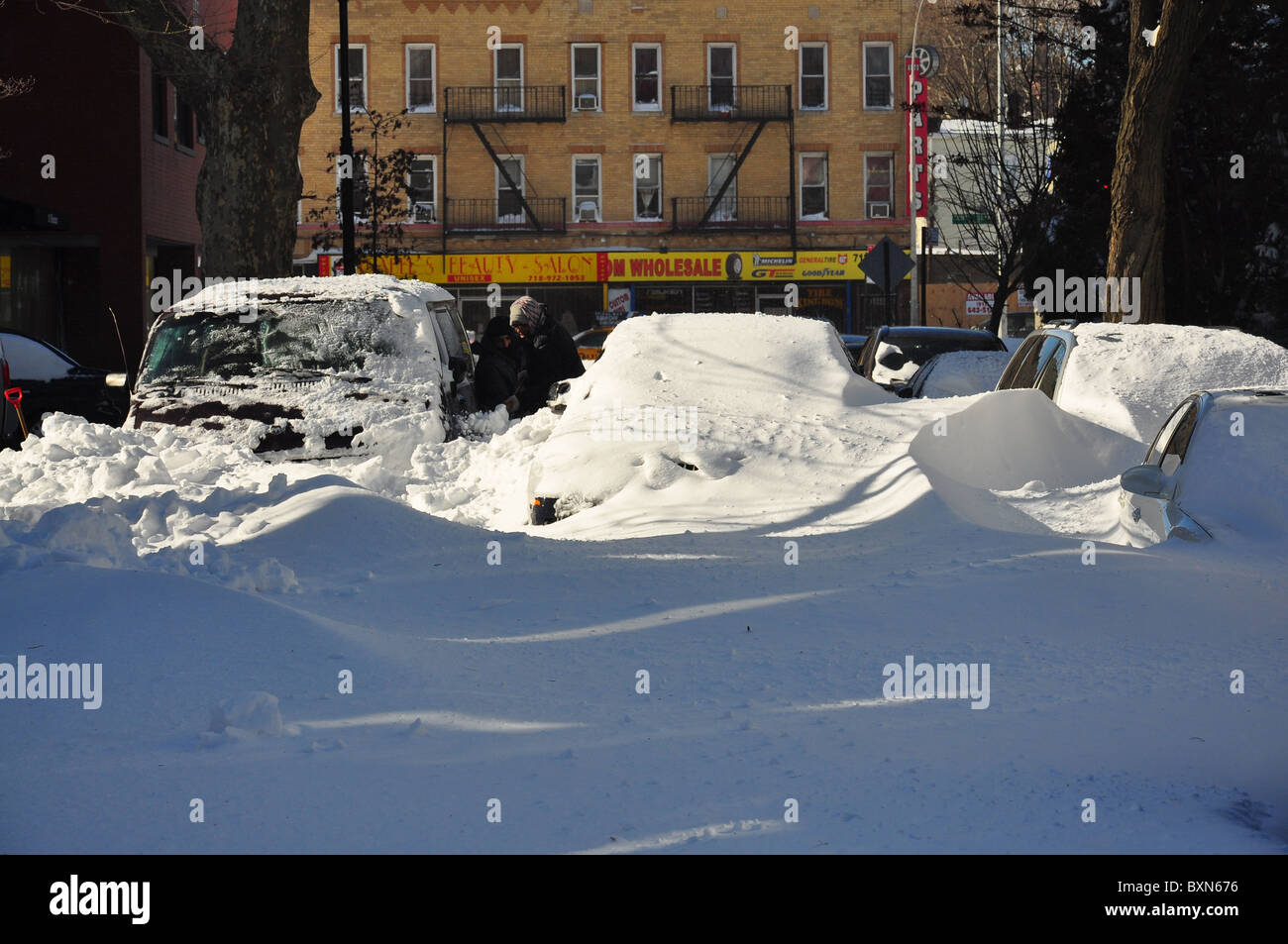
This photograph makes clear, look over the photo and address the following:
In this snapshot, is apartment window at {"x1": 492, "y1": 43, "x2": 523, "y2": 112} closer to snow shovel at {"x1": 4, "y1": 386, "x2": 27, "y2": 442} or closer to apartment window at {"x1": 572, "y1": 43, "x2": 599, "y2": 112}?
apartment window at {"x1": 572, "y1": 43, "x2": 599, "y2": 112}

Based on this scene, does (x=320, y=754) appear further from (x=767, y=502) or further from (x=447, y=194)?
(x=447, y=194)

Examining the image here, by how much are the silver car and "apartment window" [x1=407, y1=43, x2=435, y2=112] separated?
40650mm

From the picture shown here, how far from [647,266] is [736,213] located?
3.22 meters

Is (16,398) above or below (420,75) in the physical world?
below

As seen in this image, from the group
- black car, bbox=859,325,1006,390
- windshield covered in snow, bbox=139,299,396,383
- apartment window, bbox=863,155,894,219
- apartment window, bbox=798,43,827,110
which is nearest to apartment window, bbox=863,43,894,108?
apartment window, bbox=798,43,827,110

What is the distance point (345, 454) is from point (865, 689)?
17.8ft

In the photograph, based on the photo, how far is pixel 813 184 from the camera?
154 ft

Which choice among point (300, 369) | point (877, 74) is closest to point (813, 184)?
point (877, 74)

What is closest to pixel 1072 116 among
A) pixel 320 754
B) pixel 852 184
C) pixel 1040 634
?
pixel 1040 634

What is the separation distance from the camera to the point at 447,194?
4650 centimetres

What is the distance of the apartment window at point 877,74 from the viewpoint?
46656 millimetres

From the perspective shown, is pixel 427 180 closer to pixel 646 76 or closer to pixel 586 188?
pixel 586 188
